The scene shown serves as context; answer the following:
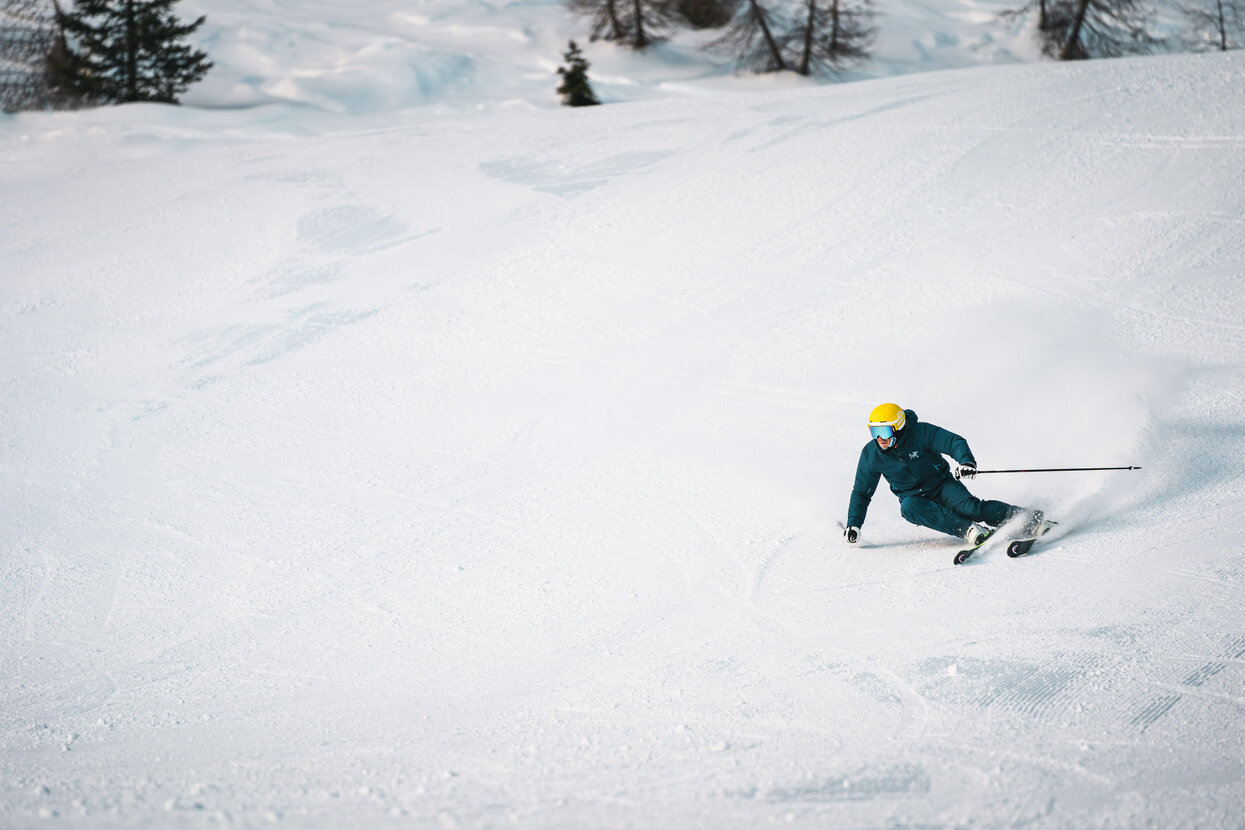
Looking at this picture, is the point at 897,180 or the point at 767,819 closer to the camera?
the point at 767,819

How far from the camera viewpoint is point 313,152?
1695 centimetres

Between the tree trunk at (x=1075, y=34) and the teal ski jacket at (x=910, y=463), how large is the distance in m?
26.1

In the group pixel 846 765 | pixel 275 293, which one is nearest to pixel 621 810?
pixel 846 765

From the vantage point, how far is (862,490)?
745 cm

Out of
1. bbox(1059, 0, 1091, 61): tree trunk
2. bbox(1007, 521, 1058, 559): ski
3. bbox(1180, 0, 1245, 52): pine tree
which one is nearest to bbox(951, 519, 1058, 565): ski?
bbox(1007, 521, 1058, 559): ski

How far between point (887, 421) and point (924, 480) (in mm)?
634

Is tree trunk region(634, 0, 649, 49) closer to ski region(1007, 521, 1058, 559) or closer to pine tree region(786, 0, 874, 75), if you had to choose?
pine tree region(786, 0, 874, 75)

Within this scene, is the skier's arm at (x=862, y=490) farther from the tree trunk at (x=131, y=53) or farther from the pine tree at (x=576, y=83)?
the tree trunk at (x=131, y=53)

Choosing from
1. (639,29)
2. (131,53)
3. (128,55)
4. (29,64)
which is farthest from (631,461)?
(639,29)

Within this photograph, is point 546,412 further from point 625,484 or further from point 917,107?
point 917,107

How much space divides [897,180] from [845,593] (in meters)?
9.05

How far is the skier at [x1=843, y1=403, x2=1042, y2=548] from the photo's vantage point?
702 cm

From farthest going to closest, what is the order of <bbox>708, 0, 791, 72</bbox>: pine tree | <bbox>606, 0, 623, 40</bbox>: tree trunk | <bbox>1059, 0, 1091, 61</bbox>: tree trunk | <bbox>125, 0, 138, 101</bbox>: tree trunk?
<bbox>606, 0, 623, 40</bbox>: tree trunk
<bbox>708, 0, 791, 72</bbox>: pine tree
<bbox>1059, 0, 1091, 61</bbox>: tree trunk
<bbox>125, 0, 138, 101</bbox>: tree trunk

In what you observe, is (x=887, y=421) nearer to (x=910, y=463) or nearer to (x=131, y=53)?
(x=910, y=463)
